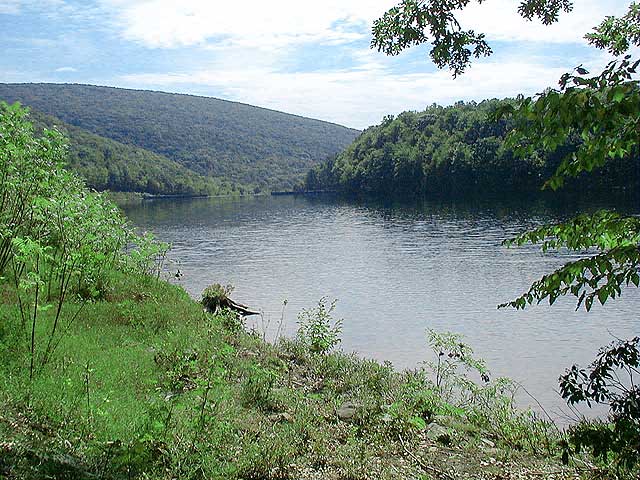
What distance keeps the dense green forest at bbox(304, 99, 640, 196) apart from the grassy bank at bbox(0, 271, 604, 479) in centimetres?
6768

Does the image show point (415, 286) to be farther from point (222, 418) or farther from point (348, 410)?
point (222, 418)

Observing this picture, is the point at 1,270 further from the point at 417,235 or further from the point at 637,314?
the point at 417,235

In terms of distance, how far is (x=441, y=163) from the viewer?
99.9 m

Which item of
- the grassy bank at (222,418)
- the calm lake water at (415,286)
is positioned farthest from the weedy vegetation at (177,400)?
the calm lake water at (415,286)

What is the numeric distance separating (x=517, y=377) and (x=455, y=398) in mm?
2983

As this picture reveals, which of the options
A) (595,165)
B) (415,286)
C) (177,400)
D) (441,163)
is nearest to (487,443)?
(177,400)

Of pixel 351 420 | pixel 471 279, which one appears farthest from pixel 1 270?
pixel 471 279

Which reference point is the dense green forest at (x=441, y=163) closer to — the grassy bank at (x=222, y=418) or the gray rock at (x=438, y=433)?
the grassy bank at (x=222, y=418)

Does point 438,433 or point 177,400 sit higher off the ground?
point 177,400

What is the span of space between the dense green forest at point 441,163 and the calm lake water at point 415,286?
33.2 metres

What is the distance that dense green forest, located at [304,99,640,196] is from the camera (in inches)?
3275

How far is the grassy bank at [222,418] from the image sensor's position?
17.8 feet

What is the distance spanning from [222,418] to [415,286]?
17.8m

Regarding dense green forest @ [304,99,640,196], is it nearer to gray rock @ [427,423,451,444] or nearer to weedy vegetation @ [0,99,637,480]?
weedy vegetation @ [0,99,637,480]
